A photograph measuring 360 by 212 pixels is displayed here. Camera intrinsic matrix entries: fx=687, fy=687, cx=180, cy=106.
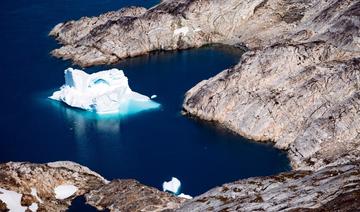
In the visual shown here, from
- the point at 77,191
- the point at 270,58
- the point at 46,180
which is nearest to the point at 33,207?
the point at 46,180

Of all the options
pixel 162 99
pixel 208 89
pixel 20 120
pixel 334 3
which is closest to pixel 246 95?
pixel 208 89

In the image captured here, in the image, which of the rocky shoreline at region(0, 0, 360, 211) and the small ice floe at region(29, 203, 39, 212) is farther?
the small ice floe at region(29, 203, 39, 212)

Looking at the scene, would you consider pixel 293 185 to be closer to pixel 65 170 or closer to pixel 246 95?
pixel 65 170

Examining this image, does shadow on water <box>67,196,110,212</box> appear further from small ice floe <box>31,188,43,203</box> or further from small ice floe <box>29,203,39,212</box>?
small ice floe <box>31,188,43,203</box>

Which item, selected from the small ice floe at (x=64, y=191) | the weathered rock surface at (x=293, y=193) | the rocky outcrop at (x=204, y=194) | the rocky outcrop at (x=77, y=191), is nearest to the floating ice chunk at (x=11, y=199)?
the rocky outcrop at (x=77, y=191)

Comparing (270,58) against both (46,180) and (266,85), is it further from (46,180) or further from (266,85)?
(46,180)

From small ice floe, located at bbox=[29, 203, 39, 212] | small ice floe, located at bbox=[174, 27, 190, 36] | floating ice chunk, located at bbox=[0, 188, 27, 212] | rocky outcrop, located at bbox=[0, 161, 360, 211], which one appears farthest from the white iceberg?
small ice floe, located at bbox=[29, 203, 39, 212]
